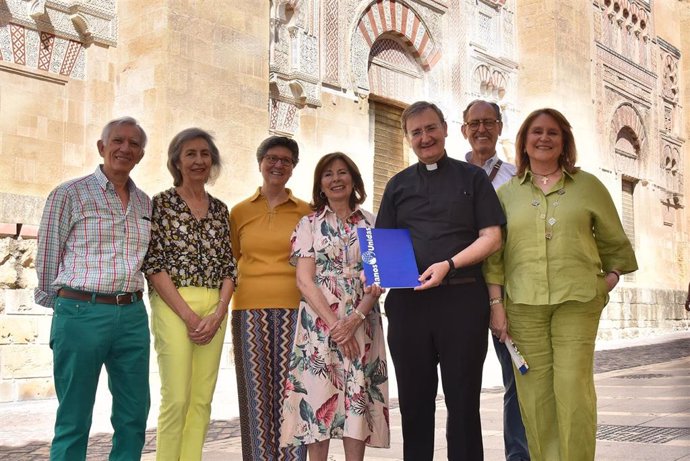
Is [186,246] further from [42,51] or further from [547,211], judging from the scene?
[42,51]

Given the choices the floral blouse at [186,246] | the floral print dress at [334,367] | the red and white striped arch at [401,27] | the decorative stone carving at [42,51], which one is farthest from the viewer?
the red and white striped arch at [401,27]

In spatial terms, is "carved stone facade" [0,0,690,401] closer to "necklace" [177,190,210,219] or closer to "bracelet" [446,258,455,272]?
"necklace" [177,190,210,219]

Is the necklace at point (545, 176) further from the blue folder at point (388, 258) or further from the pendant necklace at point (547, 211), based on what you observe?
the blue folder at point (388, 258)

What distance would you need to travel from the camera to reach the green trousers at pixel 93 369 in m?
3.00

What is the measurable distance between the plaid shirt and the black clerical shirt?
3.58 feet

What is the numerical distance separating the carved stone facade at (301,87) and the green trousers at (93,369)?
329 cm

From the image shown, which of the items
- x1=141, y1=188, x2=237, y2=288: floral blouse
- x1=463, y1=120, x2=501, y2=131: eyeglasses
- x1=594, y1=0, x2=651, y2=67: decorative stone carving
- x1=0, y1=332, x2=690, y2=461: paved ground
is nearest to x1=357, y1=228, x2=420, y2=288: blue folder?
x1=141, y1=188, x2=237, y2=288: floral blouse

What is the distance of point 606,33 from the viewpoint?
1475cm

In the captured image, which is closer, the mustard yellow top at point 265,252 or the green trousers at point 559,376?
the green trousers at point 559,376

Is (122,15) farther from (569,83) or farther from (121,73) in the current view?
(569,83)

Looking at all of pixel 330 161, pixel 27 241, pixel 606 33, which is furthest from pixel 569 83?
pixel 330 161

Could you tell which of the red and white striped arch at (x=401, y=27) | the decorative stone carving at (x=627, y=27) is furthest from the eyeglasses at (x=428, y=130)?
the decorative stone carving at (x=627, y=27)

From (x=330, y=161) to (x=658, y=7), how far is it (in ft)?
51.9

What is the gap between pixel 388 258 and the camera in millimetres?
2949
